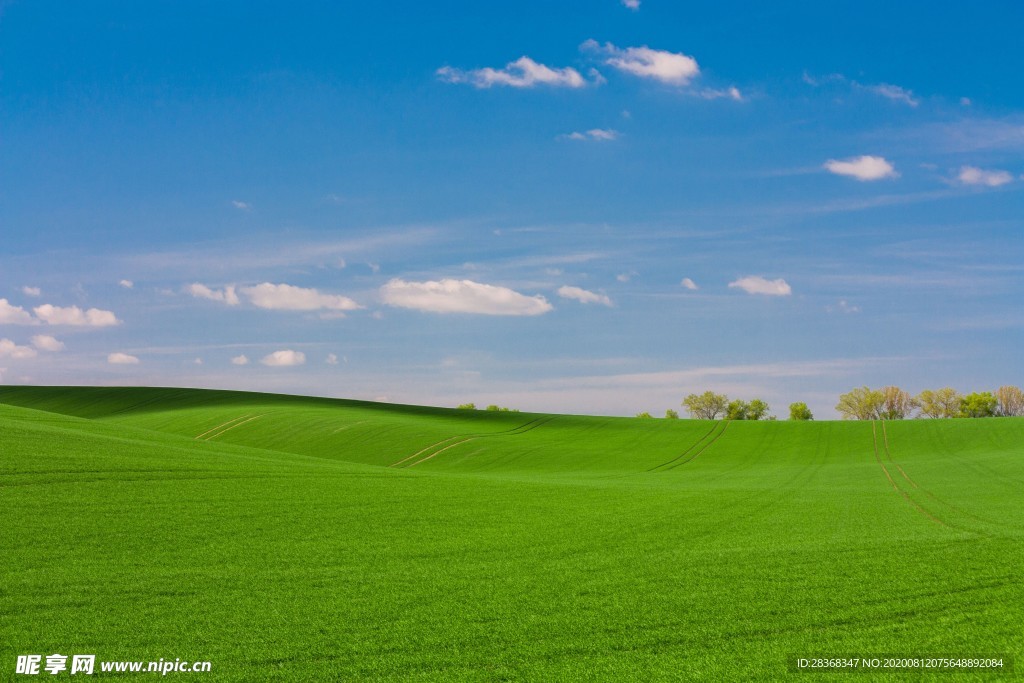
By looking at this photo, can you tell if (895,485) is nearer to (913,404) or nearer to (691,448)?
(691,448)

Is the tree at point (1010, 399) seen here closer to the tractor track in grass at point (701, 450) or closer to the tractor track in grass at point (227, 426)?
the tractor track in grass at point (701, 450)

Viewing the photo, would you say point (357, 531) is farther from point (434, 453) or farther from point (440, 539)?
point (434, 453)

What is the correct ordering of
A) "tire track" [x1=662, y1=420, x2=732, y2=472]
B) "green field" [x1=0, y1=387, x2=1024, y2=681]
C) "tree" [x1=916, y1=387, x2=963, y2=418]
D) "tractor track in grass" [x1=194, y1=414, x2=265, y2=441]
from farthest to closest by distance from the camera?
"tree" [x1=916, y1=387, x2=963, y2=418] → "tractor track in grass" [x1=194, y1=414, x2=265, y2=441] → "tire track" [x1=662, y1=420, x2=732, y2=472] → "green field" [x1=0, y1=387, x2=1024, y2=681]

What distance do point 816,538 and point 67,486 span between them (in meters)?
Result: 15.4

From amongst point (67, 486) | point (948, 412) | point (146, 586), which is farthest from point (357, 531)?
point (948, 412)

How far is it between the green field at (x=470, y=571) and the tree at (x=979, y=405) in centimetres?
10750

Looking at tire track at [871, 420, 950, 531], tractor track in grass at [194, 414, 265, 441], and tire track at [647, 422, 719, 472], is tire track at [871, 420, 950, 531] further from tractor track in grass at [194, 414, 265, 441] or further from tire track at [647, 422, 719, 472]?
tractor track in grass at [194, 414, 265, 441]

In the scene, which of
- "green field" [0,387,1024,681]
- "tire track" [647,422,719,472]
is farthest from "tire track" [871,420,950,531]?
"tire track" [647,422,719,472]

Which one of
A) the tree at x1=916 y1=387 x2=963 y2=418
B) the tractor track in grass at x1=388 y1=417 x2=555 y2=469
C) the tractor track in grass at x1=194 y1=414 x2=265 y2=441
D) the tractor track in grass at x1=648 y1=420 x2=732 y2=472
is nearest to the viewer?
the tractor track in grass at x1=648 y1=420 x2=732 y2=472

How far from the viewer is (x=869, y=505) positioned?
830 inches

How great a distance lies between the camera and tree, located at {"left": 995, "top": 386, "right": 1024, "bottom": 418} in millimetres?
124188

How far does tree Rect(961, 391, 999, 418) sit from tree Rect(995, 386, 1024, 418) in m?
2.02

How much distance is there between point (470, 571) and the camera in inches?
455

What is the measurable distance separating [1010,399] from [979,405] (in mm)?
8789
